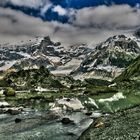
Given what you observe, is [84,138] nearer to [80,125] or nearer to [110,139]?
[110,139]

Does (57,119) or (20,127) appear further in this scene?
(57,119)

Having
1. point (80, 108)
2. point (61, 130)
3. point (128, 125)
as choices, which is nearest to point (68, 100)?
point (80, 108)

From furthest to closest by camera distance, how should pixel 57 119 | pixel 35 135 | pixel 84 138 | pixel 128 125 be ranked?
pixel 57 119
pixel 35 135
pixel 128 125
pixel 84 138

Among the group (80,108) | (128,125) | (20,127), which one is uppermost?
(128,125)

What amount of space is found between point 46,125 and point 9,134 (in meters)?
17.9

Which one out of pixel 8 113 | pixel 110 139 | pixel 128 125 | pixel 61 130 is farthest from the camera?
pixel 8 113

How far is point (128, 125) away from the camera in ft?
285

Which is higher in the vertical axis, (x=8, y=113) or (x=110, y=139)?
(x=110, y=139)

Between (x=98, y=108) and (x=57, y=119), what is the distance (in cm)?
3884

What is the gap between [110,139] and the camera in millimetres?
73000

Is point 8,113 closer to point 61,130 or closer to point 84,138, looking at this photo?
point 61,130

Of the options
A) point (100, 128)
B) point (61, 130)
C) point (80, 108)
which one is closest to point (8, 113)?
point (80, 108)

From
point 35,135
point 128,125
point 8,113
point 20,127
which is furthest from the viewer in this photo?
point 8,113

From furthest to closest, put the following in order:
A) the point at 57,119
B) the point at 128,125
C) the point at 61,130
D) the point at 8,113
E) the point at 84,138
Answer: the point at 8,113
the point at 57,119
the point at 61,130
the point at 128,125
the point at 84,138
